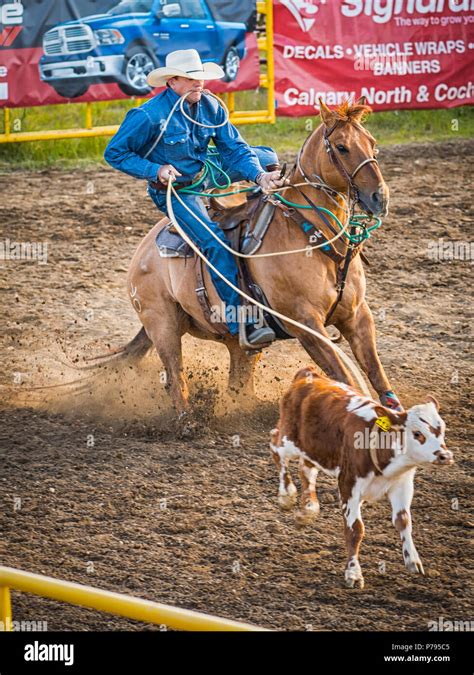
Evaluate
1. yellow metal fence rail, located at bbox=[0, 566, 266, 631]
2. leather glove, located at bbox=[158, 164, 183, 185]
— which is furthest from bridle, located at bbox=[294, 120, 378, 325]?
yellow metal fence rail, located at bbox=[0, 566, 266, 631]

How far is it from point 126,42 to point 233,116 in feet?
5.99

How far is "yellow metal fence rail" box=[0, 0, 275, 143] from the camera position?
14.3 m

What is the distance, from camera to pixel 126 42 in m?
14.0

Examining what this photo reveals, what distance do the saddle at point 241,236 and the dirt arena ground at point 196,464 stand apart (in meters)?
0.86

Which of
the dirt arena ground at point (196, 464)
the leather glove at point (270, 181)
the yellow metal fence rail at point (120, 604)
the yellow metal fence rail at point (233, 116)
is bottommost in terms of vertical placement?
the dirt arena ground at point (196, 464)

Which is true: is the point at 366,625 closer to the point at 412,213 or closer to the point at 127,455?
the point at 127,455

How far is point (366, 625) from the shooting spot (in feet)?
16.6

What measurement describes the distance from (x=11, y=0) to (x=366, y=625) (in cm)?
1067

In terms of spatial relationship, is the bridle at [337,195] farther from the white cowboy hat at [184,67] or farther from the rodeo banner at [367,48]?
the rodeo banner at [367,48]

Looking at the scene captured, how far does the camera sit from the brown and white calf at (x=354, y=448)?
504 centimetres

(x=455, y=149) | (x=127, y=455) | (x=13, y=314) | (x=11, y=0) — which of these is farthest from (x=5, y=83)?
(x=127, y=455)

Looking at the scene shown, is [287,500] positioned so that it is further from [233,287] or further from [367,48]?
[367,48]

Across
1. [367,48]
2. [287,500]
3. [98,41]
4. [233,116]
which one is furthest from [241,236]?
[367,48]

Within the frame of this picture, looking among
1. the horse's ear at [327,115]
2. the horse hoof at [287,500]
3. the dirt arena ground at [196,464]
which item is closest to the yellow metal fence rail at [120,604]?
the dirt arena ground at [196,464]
